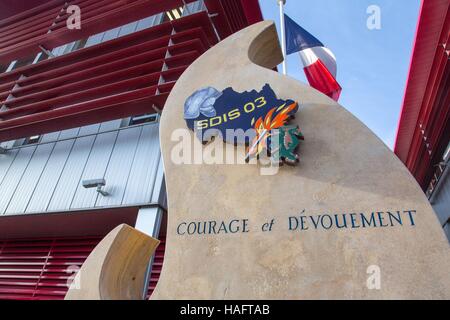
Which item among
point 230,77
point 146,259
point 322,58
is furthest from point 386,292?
point 322,58

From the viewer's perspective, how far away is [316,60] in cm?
830

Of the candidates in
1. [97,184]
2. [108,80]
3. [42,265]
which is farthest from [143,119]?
[42,265]

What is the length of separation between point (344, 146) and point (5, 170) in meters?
9.33

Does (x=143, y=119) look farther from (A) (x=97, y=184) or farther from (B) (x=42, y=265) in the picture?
(B) (x=42, y=265)

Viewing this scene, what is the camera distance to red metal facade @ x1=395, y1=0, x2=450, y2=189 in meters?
6.16

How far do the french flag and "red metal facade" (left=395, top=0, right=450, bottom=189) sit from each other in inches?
73.9

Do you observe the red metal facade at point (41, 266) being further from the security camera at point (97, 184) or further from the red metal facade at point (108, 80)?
the red metal facade at point (108, 80)

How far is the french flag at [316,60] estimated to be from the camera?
8.12 metres

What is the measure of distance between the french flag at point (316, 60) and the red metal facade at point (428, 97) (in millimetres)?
1877

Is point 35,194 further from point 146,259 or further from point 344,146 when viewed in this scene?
point 344,146

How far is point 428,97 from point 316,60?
3.02 meters

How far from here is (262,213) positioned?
3.40 meters

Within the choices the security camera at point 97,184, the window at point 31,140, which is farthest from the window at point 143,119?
the window at point 31,140

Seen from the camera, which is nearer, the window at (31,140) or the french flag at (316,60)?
the french flag at (316,60)
